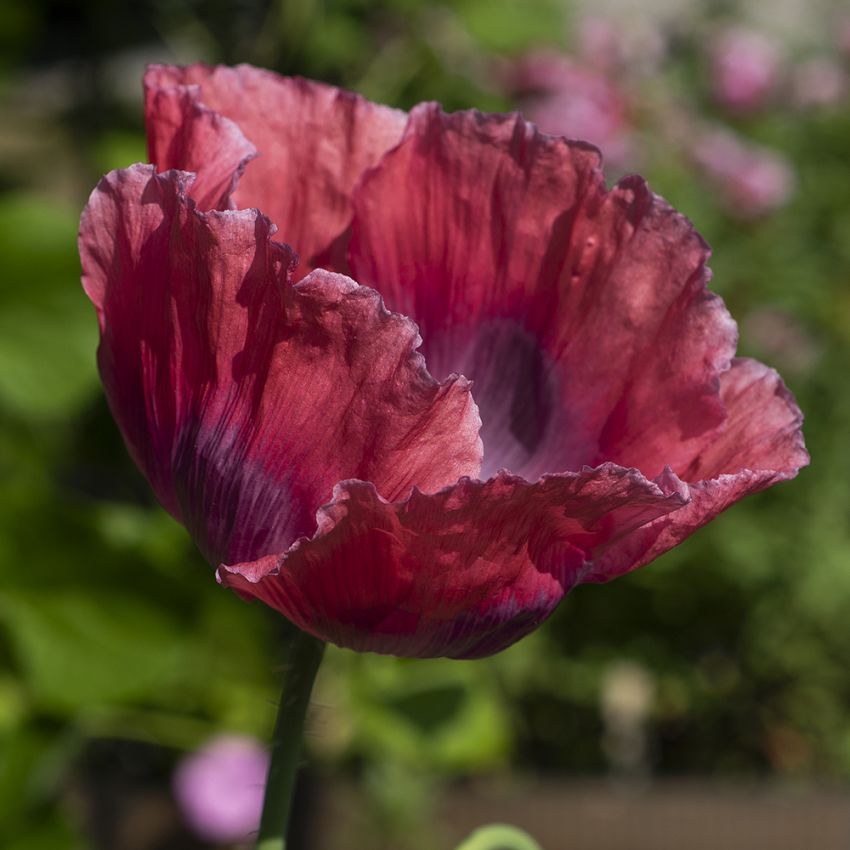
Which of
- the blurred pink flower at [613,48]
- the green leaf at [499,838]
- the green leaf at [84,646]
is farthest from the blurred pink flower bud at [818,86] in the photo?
the green leaf at [499,838]

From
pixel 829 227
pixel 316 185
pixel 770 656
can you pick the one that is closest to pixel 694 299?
pixel 316 185

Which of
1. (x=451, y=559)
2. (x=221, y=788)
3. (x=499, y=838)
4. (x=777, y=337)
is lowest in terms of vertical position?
(x=221, y=788)

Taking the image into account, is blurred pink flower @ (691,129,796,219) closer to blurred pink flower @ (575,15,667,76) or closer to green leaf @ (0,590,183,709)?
blurred pink flower @ (575,15,667,76)

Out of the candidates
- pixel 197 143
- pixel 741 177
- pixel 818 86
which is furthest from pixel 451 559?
pixel 818 86

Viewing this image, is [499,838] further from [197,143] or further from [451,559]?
[197,143]

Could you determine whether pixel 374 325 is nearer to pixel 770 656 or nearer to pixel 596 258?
pixel 596 258
